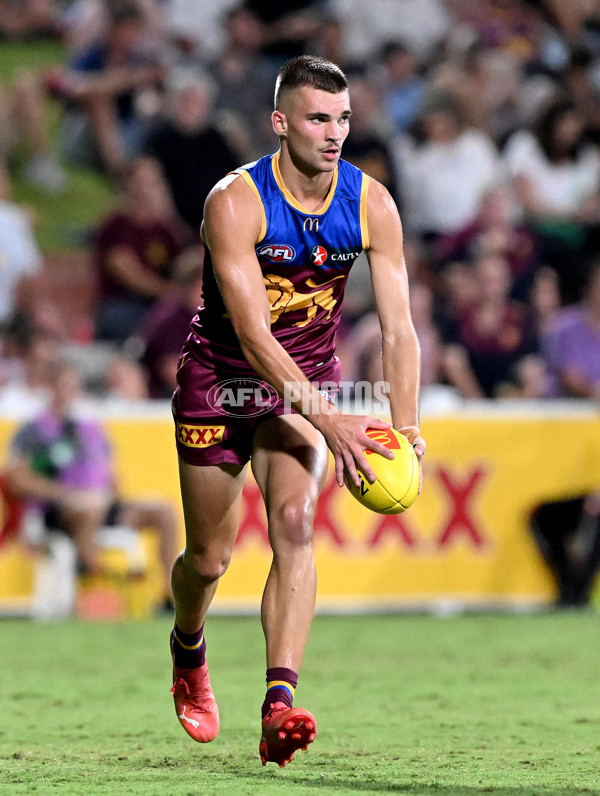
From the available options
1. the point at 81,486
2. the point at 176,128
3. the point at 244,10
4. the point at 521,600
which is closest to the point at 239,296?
the point at 81,486

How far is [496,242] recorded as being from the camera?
13008mm

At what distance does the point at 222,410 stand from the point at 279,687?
1.19m

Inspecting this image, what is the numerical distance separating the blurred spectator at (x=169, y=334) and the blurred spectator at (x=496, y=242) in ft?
9.43

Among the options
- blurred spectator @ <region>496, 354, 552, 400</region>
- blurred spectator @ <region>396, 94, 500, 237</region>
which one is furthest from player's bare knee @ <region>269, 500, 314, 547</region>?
blurred spectator @ <region>396, 94, 500, 237</region>

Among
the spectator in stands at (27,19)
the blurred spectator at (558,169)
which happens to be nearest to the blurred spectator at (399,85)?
the blurred spectator at (558,169)

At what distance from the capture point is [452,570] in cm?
1089

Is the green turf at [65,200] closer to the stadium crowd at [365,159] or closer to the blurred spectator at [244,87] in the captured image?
the stadium crowd at [365,159]

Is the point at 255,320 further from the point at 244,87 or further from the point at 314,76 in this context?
the point at 244,87

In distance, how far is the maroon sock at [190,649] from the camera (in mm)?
5871

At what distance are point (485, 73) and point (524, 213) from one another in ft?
7.01

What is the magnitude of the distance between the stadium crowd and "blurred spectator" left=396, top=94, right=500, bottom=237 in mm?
21

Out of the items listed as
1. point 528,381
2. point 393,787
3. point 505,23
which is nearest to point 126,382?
point 528,381

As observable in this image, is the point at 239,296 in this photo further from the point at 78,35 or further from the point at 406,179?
the point at 78,35

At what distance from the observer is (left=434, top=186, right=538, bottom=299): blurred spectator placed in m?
13.0
